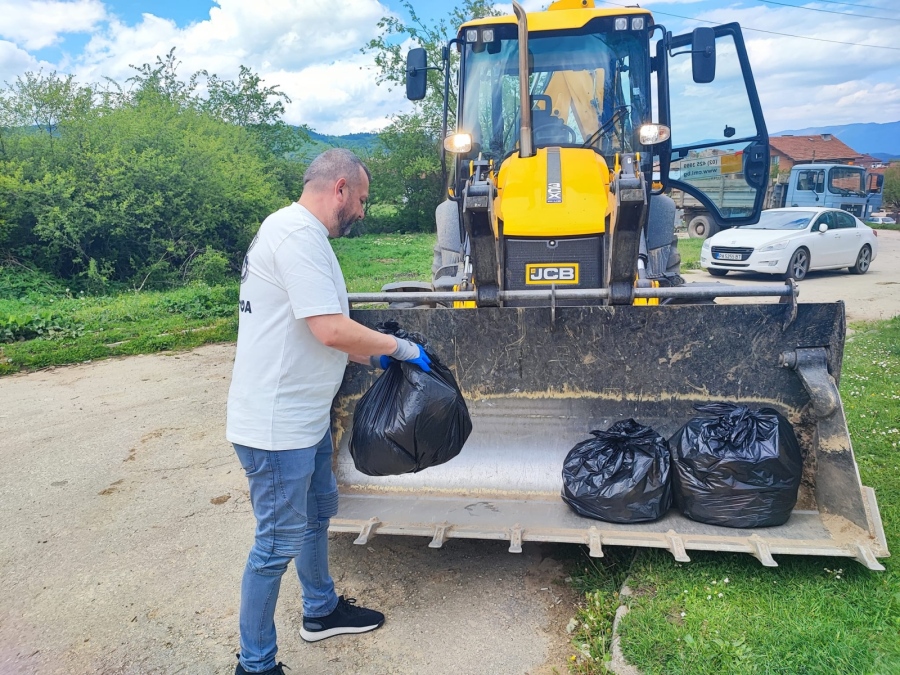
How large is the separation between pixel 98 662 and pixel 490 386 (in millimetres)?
2367

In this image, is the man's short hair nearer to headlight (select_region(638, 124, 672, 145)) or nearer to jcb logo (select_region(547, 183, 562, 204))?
jcb logo (select_region(547, 183, 562, 204))

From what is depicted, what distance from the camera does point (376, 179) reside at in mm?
32562

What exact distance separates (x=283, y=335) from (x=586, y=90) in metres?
3.75

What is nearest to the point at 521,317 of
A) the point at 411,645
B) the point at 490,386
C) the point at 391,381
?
the point at 490,386

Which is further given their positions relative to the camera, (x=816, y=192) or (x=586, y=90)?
(x=816, y=192)

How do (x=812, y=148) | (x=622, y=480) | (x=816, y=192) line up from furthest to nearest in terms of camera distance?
(x=812, y=148) → (x=816, y=192) → (x=622, y=480)

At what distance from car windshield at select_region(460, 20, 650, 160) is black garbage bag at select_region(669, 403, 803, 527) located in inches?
106

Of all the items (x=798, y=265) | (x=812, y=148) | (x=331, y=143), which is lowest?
(x=798, y=265)

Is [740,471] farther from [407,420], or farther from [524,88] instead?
[524,88]

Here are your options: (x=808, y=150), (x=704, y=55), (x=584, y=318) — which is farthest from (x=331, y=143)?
(x=808, y=150)

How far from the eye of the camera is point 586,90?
5.21 meters

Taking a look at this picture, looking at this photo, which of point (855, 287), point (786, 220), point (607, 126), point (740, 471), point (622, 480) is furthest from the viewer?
point (786, 220)

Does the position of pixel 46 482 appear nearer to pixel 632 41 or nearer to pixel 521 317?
pixel 521 317

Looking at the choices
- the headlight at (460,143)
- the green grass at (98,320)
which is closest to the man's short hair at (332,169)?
the headlight at (460,143)
